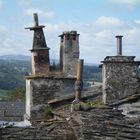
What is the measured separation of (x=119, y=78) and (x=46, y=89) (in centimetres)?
423

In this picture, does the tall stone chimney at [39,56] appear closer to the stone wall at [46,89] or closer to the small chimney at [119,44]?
the stone wall at [46,89]

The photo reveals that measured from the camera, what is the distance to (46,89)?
20359mm

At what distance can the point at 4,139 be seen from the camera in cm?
1357

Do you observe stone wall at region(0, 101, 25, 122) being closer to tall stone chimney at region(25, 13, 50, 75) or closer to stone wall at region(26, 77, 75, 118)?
tall stone chimney at region(25, 13, 50, 75)

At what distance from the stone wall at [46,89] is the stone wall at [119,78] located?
3690mm

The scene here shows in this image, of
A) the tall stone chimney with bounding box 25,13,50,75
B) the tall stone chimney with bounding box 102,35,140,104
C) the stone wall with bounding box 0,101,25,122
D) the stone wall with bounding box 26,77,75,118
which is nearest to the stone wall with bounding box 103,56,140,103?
the tall stone chimney with bounding box 102,35,140,104

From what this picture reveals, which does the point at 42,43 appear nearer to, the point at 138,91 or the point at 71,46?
the point at 71,46

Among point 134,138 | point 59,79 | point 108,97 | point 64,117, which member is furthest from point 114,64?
point 134,138

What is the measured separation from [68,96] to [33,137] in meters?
5.42

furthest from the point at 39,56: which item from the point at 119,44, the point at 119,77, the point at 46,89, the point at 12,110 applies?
the point at 12,110

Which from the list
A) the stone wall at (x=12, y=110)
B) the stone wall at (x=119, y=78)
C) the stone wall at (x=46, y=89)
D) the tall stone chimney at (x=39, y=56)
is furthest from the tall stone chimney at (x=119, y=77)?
the stone wall at (x=12, y=110)

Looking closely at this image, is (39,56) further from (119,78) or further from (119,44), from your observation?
(119,78)

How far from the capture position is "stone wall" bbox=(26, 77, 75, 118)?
20297 mm

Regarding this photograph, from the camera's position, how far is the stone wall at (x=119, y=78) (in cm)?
1666
